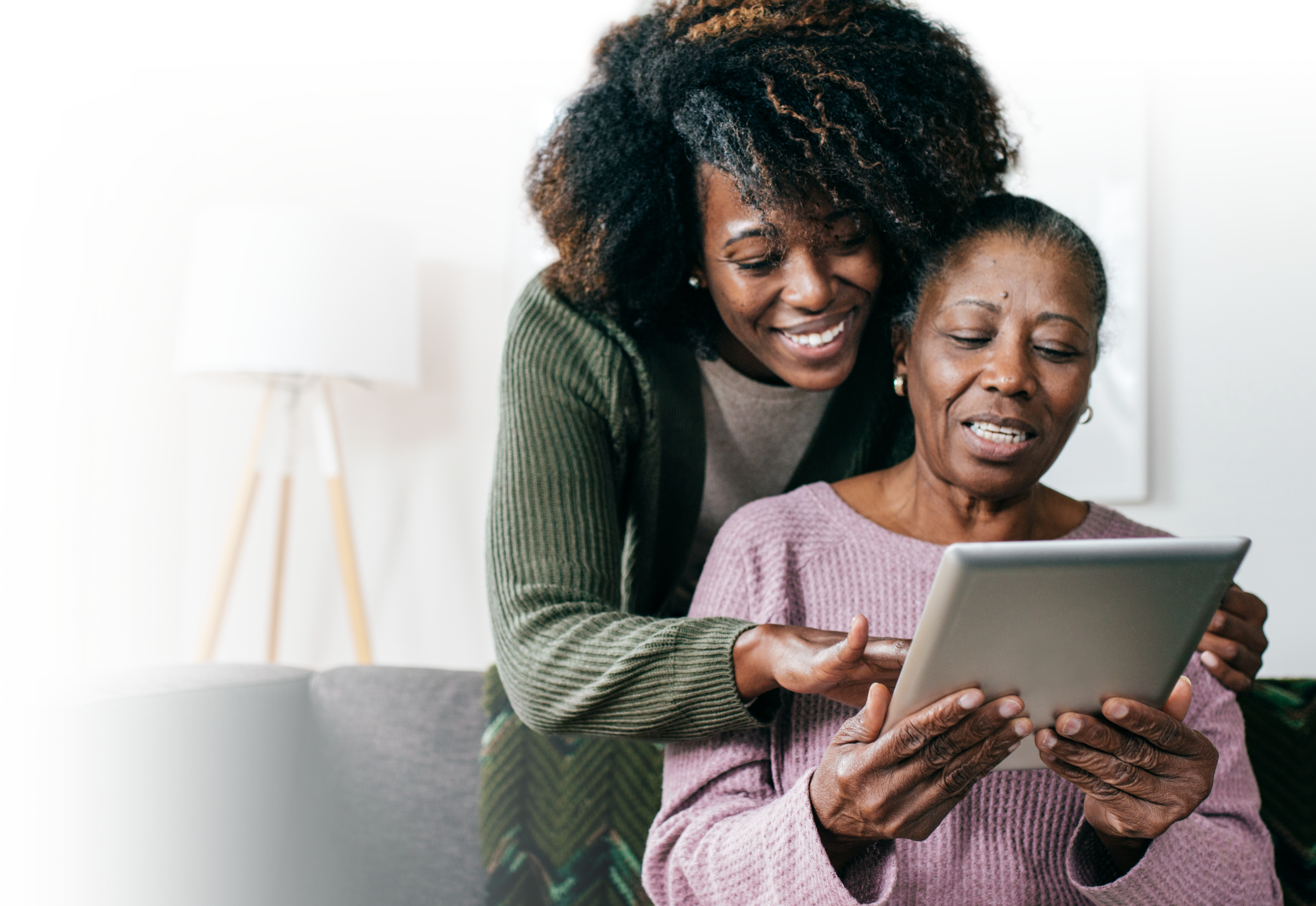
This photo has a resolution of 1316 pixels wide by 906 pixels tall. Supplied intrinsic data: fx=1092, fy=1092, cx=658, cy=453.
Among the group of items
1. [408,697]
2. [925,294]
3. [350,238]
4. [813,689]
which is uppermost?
[350,238]

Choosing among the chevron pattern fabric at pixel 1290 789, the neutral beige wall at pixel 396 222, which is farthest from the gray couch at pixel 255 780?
the neutral beige wall at pixel 396 222

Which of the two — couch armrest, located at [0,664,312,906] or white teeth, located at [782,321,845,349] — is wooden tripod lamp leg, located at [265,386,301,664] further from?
white teeth, located at [782,321,845,349]

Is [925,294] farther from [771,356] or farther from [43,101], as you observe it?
[43,101]

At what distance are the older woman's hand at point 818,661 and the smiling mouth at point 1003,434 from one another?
269mm

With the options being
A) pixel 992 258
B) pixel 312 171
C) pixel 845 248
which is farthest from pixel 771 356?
pixel 312 171

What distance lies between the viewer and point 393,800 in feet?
4.63

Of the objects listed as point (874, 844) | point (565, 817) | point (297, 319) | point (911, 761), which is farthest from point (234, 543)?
point (911, 761)

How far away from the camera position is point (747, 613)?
1027 millimetres

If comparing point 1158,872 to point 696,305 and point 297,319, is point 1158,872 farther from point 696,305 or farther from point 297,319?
point 297,319

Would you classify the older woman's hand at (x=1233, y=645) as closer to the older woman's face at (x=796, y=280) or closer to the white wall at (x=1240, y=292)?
the older woman's face at (x=796, y=280)

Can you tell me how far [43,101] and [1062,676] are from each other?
2.87 metres

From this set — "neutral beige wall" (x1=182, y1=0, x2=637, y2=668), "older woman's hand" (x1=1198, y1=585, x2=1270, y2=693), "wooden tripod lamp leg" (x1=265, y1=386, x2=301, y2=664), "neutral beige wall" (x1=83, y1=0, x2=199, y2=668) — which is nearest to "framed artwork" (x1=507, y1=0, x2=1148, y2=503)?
"neutral beige wall" (x1=182, y1=0, x2=637, y2=668)

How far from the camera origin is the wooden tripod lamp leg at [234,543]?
257cm

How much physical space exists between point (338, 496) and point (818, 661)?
211 cm
